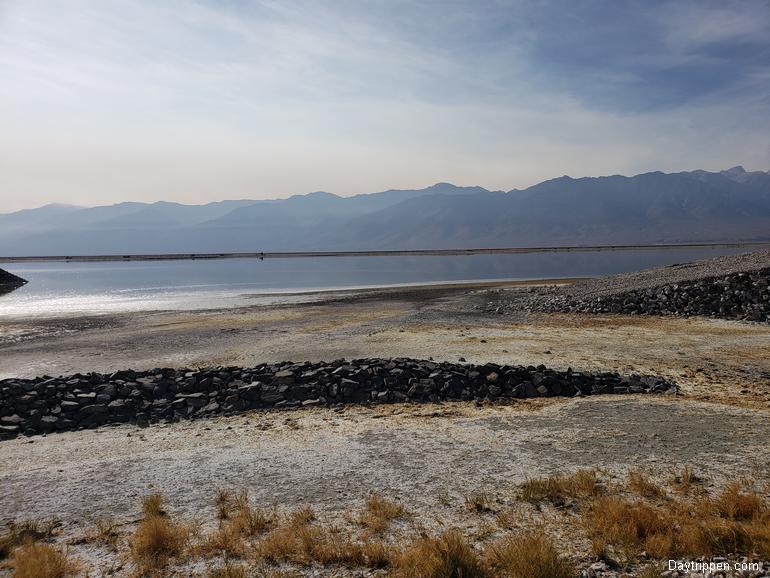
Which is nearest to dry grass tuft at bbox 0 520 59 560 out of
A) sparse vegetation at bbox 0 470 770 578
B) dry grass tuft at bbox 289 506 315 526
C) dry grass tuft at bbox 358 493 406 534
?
sparse vegetation at bbox 0 470 770 578

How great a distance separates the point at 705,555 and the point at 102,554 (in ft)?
21.5

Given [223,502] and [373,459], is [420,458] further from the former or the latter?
[223,502]

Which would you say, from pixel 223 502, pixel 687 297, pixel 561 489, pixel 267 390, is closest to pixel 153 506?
pixel 223 502

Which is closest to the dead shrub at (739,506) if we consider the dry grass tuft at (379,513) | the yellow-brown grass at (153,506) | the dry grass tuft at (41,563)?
the dry grass tuft at (379,513)

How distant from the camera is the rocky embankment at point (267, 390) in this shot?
487 inches

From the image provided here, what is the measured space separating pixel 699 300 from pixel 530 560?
25.7m

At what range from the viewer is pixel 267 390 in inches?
529

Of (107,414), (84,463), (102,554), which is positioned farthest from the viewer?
(107,414)

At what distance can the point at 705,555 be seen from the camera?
535 cm

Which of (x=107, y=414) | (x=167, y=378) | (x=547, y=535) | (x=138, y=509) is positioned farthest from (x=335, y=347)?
(x=547, y=535)

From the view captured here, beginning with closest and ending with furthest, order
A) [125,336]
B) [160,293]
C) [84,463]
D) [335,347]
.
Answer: [84,463] < [335,347] < [125,336] < [160,293]

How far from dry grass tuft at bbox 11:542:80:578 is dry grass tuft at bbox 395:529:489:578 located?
3.55m

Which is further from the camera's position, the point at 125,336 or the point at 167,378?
the point at 125,336

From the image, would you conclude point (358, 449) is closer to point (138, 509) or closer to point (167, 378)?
point (138, 509)
